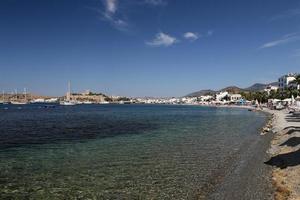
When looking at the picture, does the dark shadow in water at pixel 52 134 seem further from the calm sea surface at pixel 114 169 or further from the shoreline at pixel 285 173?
the shoreline at pixel 285 173

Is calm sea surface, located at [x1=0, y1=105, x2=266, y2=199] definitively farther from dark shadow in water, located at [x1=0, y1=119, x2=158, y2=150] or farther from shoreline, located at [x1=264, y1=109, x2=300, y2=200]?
shoreline, located at [x1=264, y1=109, x2=300, y2=200]

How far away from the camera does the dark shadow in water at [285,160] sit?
2229cm

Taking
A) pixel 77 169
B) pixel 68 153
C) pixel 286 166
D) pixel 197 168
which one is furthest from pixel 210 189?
pixel 68 153

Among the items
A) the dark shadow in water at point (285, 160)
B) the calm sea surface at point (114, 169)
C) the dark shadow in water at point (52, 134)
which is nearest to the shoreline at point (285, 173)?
the dark shadow in water at point (285, 160)

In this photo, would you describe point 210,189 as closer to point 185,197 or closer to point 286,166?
point 185,197

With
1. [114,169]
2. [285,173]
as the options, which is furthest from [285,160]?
[114,169]

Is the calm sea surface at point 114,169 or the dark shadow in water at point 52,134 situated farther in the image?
the dark shadow in water at point 52,134

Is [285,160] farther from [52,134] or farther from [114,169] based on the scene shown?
[52,134]

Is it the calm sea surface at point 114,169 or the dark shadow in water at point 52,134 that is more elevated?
the dark shadow in water at point 52,134

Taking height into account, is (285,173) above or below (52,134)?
below

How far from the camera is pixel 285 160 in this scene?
24094 millimetres

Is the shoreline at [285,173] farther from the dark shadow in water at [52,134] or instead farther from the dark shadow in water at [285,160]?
the dark shadow in water at [52,134]

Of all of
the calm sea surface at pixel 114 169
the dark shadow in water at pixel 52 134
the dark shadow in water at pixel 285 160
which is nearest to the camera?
the calm sea surface at pixel 114 169

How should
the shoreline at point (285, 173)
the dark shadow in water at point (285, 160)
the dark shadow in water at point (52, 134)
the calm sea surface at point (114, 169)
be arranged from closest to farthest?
the shoreline at point (285, 173) → the calm sea surface at point (114, 169) → the dark shadow in water at point (285, 160) → the dark shadow in water at point (52, 134)
